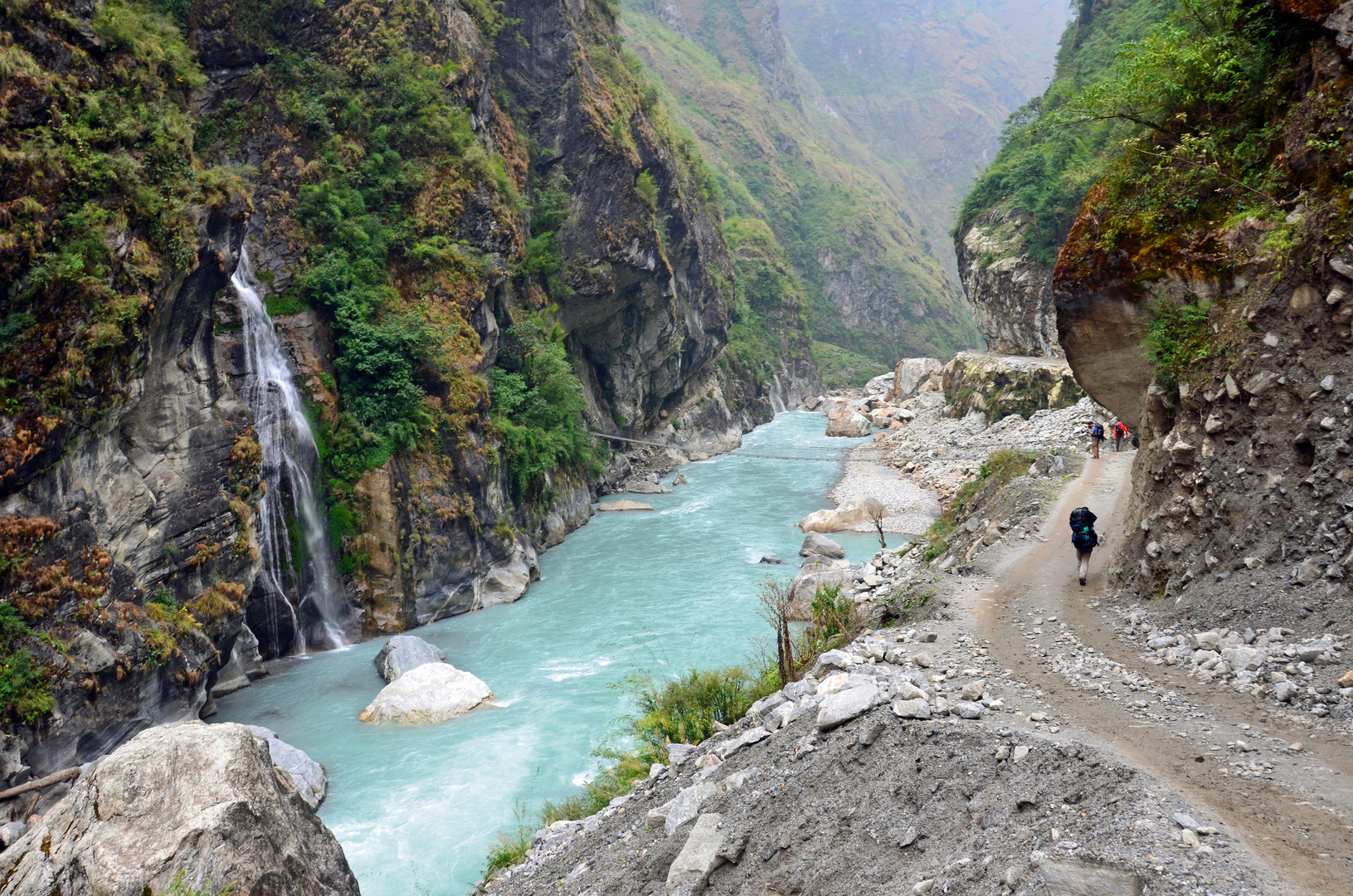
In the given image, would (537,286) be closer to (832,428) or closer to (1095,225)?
(1095,225)

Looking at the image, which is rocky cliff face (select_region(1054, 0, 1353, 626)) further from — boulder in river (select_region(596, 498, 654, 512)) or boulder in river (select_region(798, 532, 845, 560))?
boulder in river (select_region(596, 498, 654, 512))

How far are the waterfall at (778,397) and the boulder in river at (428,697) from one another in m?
51.3

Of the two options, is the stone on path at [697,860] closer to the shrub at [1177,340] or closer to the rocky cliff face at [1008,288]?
the shrub at [1177,340]

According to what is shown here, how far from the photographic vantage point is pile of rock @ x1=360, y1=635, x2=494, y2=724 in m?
12.6

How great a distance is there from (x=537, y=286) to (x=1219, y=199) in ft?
74.7

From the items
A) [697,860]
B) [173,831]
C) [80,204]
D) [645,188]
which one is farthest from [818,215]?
[173,831]

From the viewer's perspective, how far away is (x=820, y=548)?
20719mm

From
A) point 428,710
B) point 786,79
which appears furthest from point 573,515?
point 786,79

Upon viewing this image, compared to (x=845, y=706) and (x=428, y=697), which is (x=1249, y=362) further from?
(x=428, y=697)

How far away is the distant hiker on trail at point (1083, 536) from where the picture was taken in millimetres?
9547

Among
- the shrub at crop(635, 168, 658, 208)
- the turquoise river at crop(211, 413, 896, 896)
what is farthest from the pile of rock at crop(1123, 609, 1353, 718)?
the shrub at crop(635, 168, 658, 208)

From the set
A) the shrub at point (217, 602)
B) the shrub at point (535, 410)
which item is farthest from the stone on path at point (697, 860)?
the shrub at point (535, 410)

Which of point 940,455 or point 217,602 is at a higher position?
point 217,602

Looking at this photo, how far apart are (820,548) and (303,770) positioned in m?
14.2
